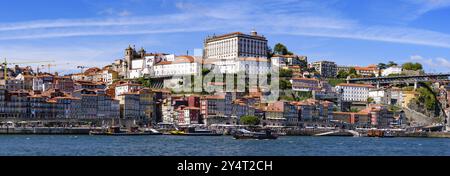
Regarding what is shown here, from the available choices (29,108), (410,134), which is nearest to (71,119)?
(29,108)

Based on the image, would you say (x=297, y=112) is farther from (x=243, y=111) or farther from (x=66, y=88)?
(x=66, y=88)

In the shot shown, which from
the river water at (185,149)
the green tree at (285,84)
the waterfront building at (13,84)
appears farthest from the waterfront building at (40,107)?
the green tree at (285,84)

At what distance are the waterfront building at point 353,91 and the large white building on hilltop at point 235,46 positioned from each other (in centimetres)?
970

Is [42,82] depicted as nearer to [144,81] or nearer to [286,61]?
[144,81]

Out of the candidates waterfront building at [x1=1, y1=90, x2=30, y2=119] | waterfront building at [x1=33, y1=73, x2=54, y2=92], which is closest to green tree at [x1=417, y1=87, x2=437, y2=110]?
waterfront building at [x1=33, y1=73, x2=54, y2=92]

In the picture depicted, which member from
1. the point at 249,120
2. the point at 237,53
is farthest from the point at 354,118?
the point at 237,53

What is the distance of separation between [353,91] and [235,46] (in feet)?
41.3

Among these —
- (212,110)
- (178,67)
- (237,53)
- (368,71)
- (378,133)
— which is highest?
(237,53)

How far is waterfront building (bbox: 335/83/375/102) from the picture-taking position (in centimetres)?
6928

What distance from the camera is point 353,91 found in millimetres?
70562

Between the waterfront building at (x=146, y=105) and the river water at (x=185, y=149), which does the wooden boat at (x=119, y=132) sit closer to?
the waterfront building at (x=146, y=105)

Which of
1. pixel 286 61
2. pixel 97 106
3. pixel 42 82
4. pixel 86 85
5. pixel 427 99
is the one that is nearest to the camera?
pixel 97 106

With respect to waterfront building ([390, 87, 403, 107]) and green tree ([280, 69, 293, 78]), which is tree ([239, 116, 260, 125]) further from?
waterfront building ([390, 87, 403, 107])
